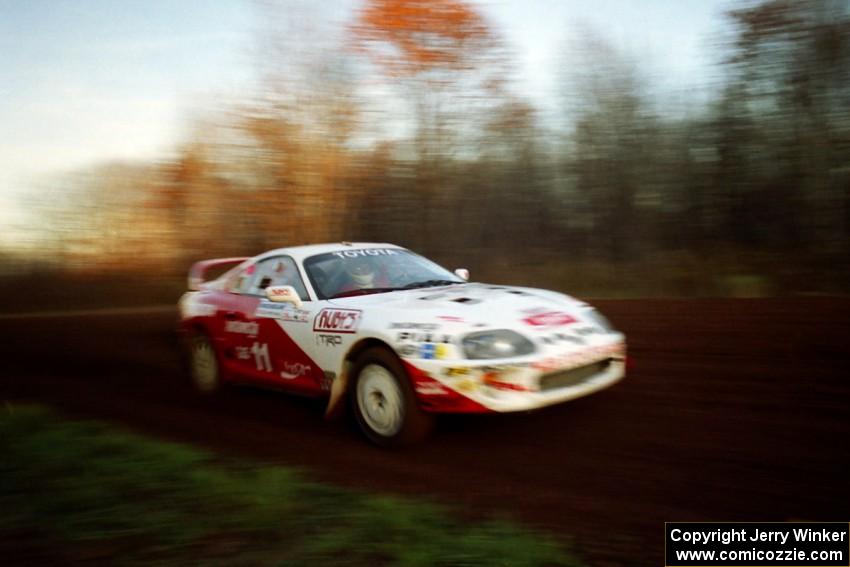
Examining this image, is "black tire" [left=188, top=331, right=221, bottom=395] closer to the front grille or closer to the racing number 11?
the racing number 11

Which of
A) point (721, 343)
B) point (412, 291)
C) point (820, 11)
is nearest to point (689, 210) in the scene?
point (820, 11)

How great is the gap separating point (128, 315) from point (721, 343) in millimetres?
11857

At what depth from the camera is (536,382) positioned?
15.2 ft

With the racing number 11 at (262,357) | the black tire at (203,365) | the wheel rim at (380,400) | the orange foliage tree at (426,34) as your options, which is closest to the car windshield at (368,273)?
the racing number 11 at (262,357)

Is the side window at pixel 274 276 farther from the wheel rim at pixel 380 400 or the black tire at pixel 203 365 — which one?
the wheel rim at pixel 380 400

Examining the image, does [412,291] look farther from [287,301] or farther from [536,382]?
[536,382]

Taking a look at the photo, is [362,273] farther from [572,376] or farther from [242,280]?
[572,376]

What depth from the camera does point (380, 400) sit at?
512cm

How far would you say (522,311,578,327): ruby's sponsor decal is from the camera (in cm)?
489

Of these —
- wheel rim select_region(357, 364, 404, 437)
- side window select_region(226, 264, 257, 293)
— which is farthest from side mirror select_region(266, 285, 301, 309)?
side window select_region(226, 264, 257, 293)

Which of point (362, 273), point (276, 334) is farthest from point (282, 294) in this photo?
point (362, 273)

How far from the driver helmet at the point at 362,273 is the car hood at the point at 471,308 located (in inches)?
12.4

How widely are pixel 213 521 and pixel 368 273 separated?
293 cm

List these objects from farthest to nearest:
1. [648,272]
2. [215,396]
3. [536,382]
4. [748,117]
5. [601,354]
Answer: [648,272]
[748,117]
[215,396]
[601,354]
[536,382]
